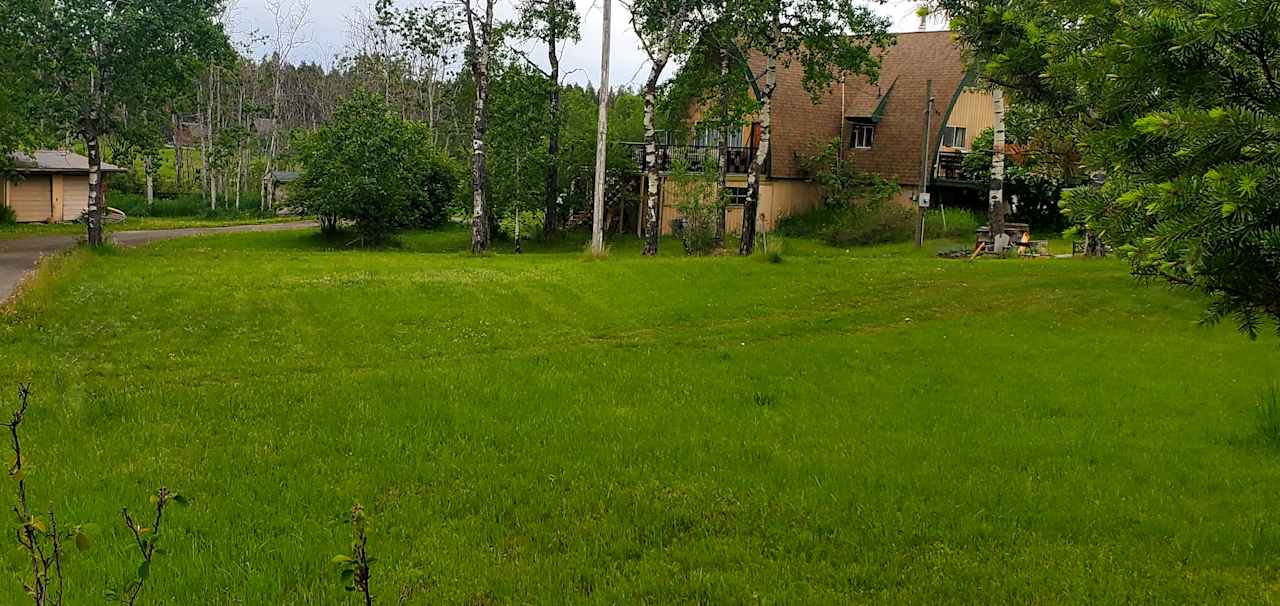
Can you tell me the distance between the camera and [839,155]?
115ft

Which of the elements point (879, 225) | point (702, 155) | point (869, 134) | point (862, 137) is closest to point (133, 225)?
point (702, 155)

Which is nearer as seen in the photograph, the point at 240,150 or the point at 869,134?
the point at 869,134

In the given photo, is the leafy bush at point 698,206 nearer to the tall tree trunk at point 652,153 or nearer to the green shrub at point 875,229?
the tall tree trunk at point 652,153

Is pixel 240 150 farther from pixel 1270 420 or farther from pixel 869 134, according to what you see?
pixel 1270 420

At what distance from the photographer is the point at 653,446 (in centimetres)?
728

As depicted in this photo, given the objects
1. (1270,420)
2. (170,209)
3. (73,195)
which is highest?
(73,195)

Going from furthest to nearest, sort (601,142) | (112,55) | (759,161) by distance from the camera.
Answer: (759,161) < (601,142) < (112,55)

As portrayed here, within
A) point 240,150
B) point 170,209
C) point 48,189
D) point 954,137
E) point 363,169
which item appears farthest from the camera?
point 240,150

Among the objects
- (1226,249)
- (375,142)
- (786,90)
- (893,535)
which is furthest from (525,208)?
(1226,249)

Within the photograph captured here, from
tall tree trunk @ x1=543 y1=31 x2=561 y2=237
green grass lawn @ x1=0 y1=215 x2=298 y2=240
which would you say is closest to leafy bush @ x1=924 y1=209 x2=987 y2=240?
tall tree trunk @ x1=543 y1=31 x2=561 y2=237

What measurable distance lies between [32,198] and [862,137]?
1173 inches

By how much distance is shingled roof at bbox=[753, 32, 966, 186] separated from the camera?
3481 cm

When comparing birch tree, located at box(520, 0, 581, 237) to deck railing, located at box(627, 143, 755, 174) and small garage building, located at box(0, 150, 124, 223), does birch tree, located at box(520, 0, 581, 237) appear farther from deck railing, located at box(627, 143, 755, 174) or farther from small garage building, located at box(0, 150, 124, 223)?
small garage building, located at box(0, 150, 124, 223)

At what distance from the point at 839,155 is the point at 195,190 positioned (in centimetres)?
3418
